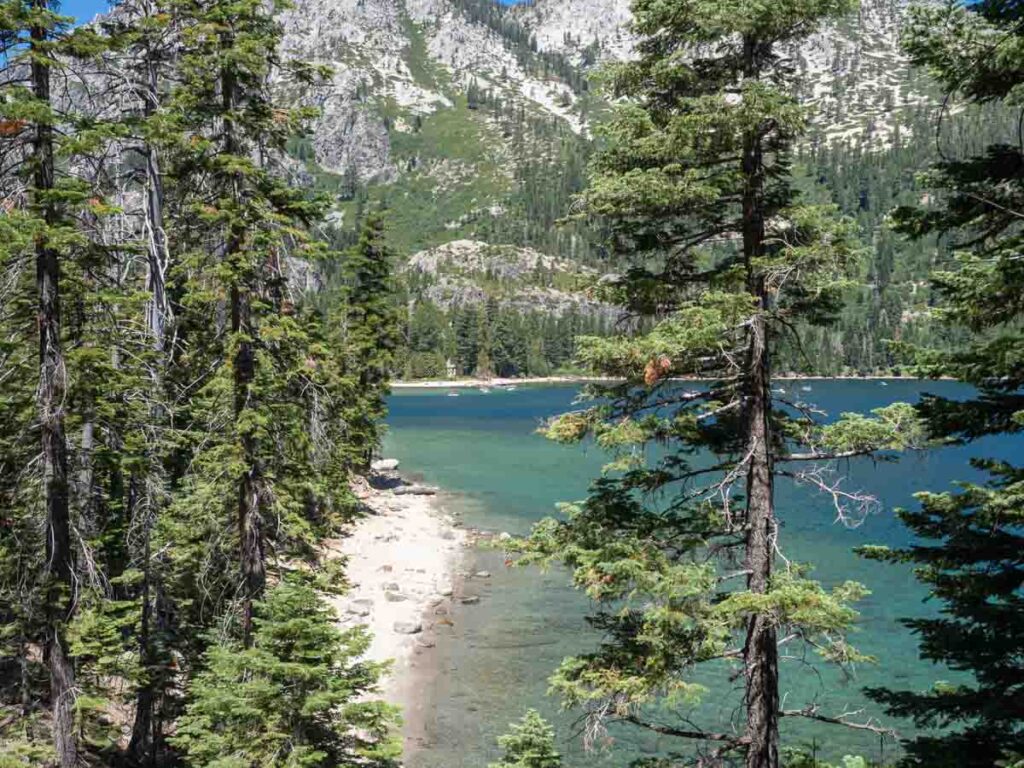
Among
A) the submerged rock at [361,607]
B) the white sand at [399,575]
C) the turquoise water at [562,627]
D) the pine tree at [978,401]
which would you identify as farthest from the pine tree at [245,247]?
the submerged rock at [361,607]

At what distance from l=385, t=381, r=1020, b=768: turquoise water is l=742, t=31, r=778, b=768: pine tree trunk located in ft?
2.44

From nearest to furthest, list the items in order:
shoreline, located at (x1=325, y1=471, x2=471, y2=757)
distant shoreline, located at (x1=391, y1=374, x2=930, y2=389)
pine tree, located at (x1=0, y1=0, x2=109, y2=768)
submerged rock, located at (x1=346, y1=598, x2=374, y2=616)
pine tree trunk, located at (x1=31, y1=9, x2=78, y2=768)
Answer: pine tree, located at (x1=0, y1=0, x2=109, y2=768) < pine tree trunk, located at (x1=31, y1=9, x2=78, y2=768) < shoreline, located at (x1=325, y1=471, x2=471, y2=757) < submerged rock, located at (x1=346, y1=598, x2=374, y2=616) < distant shoreline, located at (x1=391, y1=374, x2=930, y2=389)

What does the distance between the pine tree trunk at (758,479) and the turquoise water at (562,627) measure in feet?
2.44

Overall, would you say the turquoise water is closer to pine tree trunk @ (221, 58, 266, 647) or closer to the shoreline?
the shoreline

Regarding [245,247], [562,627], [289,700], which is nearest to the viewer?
[289,700]

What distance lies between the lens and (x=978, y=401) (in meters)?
7.86

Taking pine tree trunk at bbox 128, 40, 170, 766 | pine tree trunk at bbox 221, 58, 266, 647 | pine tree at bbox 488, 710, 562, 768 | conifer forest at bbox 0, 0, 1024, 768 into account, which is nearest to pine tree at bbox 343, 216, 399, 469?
conifer forest at bbox 0, 0, 1024, 768

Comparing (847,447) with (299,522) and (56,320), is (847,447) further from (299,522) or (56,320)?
(56,320)

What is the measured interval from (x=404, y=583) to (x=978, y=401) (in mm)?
26661

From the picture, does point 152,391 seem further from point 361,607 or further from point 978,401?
point 361,607

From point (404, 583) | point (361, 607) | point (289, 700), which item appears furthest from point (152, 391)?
point (404, 583)

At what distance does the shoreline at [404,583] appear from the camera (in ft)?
73.0

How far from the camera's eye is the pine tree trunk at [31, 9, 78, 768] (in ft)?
30.4

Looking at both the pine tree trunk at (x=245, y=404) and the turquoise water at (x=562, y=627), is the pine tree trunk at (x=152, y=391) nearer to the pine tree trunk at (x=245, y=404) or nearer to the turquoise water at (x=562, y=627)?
the pine tree trunk at (x=245, y=404)
